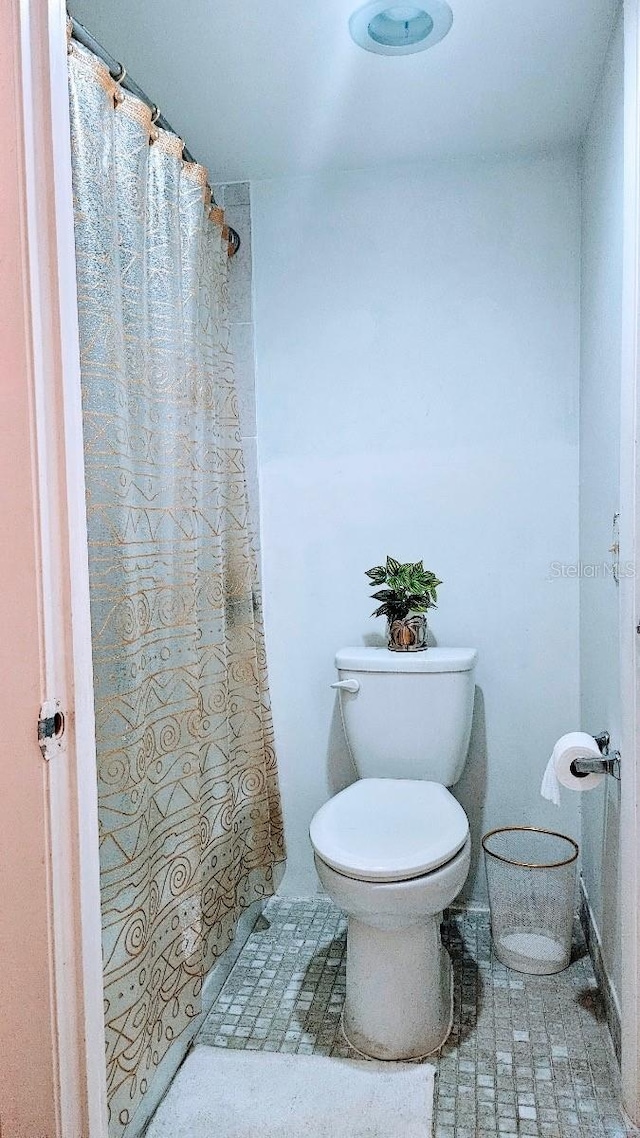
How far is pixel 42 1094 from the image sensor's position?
0.88 metres

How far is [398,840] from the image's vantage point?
162cm

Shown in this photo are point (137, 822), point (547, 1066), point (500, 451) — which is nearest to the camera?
point (137, 822)

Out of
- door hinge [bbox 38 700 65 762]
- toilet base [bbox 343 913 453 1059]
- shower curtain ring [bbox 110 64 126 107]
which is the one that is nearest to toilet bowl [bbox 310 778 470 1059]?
toilet base [bbox 343 913 453 1059]

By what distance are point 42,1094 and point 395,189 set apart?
2161 mm

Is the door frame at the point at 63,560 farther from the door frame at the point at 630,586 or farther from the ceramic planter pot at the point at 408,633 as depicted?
the ceramic planter pot at the point at 408,633

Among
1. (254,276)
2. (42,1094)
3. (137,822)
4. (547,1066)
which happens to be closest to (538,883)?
(547,1066)

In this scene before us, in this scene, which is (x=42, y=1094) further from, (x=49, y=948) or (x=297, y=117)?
(x=297, y=117)

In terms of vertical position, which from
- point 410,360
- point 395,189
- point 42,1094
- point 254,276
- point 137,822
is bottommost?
point 42,1094

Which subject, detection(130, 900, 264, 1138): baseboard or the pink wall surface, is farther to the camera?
detection(130, 900, 264, 1138): baseboard

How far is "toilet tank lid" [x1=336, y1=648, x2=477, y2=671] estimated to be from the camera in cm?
198

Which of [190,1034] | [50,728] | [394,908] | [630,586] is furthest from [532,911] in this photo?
[50,728]

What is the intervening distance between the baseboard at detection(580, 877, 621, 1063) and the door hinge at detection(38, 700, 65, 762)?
53.4 inches

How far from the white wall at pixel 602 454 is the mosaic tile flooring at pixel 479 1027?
0.17 m

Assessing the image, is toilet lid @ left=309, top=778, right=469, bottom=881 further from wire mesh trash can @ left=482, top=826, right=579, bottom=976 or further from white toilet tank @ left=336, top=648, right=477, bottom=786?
wire mesh trash can @ left=482, top=826, right=579, bottom=976
